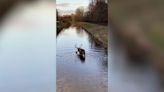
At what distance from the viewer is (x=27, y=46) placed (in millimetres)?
2754

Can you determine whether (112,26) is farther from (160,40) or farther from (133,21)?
(160,40)

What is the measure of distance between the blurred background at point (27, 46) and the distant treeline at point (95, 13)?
0.31 m

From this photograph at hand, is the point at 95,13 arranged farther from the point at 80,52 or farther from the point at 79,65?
the point at 79,65

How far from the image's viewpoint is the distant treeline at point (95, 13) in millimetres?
2938

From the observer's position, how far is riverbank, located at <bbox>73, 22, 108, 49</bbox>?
2955 mm

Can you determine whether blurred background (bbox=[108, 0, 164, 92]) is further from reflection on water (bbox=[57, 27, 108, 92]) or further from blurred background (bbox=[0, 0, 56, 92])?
blurred background (bbox=[0, 0, 56, 92])

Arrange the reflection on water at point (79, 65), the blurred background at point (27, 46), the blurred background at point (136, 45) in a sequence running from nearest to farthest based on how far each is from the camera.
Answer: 1. the blurred background at point (136, 45)
2. the blurred background at point (27, 46)
3. the reflection on water at point (79, 65)

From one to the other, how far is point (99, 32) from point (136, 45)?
485 mm

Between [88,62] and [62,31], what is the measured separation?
1.58 feet

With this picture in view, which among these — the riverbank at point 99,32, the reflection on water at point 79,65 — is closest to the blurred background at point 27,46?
the reflection on water at point 79,65

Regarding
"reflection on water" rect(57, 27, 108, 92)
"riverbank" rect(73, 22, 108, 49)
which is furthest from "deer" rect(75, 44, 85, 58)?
"riverbank" rect(73, 22, 108, 49)

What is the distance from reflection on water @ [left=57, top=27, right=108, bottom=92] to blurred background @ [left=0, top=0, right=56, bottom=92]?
0.10 meters

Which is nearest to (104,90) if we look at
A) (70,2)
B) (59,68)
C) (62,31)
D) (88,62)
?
(88,62)

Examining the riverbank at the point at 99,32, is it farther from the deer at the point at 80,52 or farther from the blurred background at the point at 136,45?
the deer at the point at 80,52
